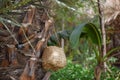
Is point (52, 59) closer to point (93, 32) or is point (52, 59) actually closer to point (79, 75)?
point (93, 32)

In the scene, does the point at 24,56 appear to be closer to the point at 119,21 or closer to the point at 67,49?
the point at 119,21

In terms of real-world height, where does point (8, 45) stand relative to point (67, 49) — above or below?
above

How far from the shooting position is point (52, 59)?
1.48 meters

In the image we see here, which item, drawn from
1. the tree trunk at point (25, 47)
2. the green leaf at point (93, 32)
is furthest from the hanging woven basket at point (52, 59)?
the green leaf at point (93, 32)

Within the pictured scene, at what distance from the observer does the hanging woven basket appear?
148 cm

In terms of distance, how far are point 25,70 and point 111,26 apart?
1.50 metres

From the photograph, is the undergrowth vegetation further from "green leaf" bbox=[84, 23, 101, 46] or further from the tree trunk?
the tree trunk

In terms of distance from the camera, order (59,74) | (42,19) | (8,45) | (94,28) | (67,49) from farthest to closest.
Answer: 1. (67,49)
2. (59,74)
3. (94,28)
4. (42,19)
5. (8,45)

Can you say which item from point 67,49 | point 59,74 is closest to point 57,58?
point 59,74

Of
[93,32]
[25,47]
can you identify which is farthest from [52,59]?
[93,32]

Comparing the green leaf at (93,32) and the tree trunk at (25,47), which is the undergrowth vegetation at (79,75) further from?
the tree trunk at (25,47)

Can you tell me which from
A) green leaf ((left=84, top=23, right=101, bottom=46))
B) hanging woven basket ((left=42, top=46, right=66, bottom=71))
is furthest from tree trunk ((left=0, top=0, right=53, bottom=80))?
green leaf ((left=84, top=23, right=101, bottom=46))

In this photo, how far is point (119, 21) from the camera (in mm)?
2809

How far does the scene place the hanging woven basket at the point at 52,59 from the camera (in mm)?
1481
